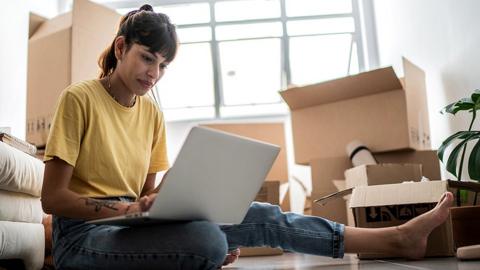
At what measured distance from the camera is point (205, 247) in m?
0.95

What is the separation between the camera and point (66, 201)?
98 cm

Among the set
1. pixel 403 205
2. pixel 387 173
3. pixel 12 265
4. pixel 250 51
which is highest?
pixel 250 51

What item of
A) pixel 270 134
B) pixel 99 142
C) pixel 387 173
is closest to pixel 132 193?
pixel 99 142

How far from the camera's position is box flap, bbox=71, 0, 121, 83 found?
2350 millimetres

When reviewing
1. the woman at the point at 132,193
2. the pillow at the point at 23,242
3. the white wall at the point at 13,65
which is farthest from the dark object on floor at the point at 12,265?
the white wall at the point at 13,65

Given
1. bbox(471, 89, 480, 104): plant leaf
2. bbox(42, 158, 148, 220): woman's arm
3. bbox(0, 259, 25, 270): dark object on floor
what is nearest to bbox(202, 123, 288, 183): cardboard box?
bbox(471, 89, 480, 104): plant leaf

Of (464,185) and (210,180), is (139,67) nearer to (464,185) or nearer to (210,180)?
(210,180)

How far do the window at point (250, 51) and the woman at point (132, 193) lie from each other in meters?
2.46

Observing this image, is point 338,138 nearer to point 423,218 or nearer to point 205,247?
point 423,218

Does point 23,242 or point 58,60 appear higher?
point 58,60

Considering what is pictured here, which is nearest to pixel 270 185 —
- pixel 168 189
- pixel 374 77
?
pixel 374 77

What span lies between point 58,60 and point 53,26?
0.62 feet

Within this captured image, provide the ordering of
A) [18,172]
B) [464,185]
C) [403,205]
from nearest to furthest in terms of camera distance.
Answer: [18,172]
[464,185]
[403,205]

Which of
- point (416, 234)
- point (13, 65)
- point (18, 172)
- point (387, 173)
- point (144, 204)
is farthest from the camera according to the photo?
point (13, 65)
